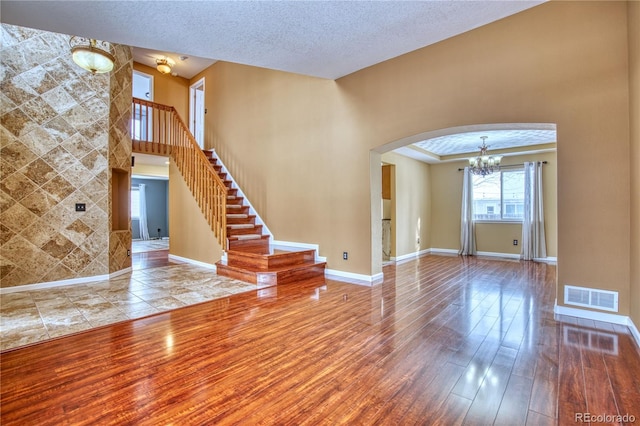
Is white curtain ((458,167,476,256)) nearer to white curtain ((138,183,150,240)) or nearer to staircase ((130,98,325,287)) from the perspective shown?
staircase ((130,98,325,287))

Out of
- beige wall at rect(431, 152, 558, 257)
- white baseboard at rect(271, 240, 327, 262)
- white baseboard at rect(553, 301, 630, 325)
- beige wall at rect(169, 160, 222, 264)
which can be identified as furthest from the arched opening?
beige wall at rect(169, 160, 222, 264)

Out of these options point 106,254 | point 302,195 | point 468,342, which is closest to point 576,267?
point 468,342

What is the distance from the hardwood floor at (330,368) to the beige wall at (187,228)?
247 cm

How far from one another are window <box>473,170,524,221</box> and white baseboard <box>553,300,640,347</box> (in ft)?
16.2

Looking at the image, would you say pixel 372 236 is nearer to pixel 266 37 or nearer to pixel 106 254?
pixel 266 37

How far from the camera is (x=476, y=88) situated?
148 inches

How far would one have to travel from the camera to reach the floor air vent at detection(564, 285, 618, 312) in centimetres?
307

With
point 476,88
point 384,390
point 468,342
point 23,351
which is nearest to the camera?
point 384,390

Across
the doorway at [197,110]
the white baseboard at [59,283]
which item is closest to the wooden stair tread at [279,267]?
the white baseboard at [59,283]

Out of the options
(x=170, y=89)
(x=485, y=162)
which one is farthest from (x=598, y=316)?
(x=170, y=89)

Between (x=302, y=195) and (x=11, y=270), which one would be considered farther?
(x=302, y=195)

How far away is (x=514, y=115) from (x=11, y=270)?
6.93 m

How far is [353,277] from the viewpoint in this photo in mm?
5051

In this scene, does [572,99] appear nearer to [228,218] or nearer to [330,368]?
[330,368]
